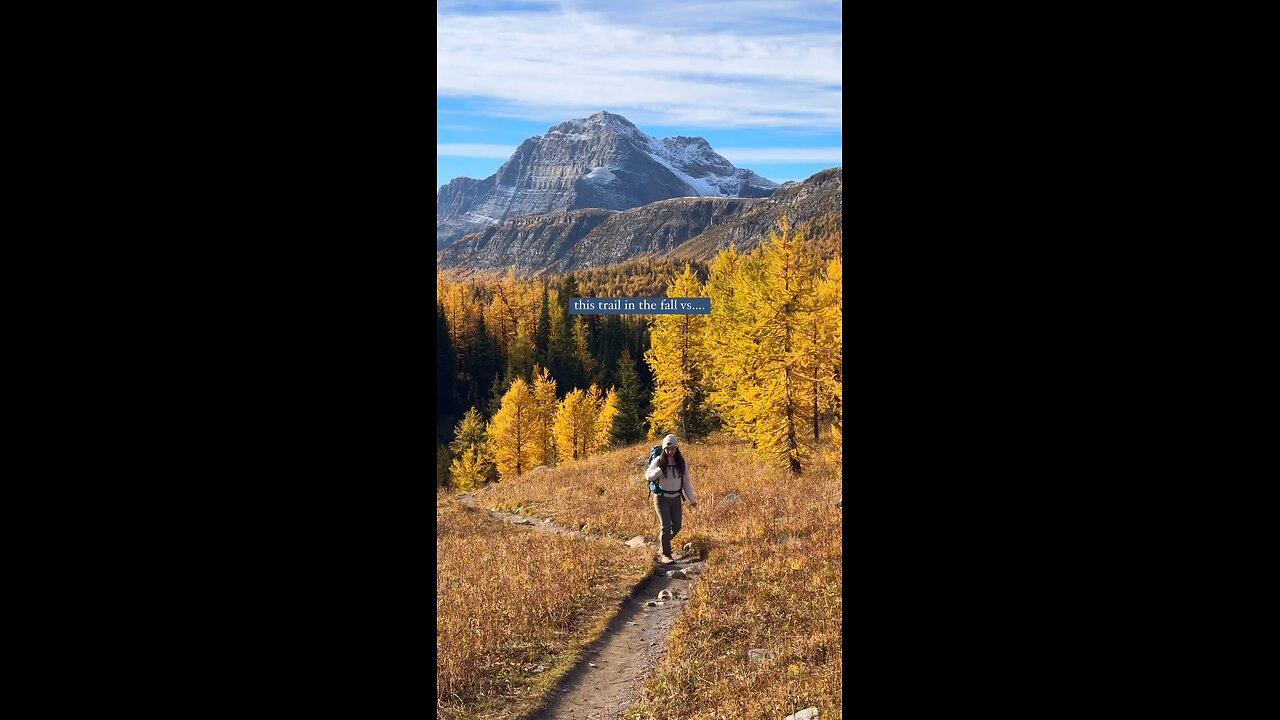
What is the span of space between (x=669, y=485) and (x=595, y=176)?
4504mm

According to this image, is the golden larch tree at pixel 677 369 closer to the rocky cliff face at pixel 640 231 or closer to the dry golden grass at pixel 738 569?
the dry golden grass at pixel 738 569

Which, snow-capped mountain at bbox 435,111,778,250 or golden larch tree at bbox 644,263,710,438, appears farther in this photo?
golden larch tree at bbox 644,263,710,438

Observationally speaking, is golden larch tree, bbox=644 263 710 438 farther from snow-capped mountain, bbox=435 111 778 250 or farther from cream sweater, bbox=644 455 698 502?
cream sweater, bbox=644 455 698 502

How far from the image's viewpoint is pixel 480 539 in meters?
15.2

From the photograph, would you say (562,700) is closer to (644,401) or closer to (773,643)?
(773,643)

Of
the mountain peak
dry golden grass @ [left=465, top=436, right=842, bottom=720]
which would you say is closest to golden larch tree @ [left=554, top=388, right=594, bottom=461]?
dry golden grass @ [left=465, top=436, right=842, bottom=720]

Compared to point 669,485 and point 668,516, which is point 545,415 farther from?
point 669,485

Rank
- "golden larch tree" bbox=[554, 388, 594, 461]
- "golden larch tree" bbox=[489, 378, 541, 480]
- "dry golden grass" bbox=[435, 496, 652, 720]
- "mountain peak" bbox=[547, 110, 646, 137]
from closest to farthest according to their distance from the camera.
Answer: "dry golden grass" bbox=[435, 496, 652, 720], "mountain peak" bbox=[547, 110, 646, 137], "golden larch tree" bbox=[554, 388, 594, 461], "golden larch tree" bbox=[489, 378, 541, 480]

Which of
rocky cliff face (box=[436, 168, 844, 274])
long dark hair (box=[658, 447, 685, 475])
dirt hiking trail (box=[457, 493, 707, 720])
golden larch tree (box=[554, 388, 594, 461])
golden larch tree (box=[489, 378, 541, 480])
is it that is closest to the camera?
dirt hiking trail (box=[457, 493, 707, 720])

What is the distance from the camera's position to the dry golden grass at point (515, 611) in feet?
29.7

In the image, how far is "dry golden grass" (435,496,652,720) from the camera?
29.7 ft

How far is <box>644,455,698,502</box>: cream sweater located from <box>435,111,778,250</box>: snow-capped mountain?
3826 millimetres
